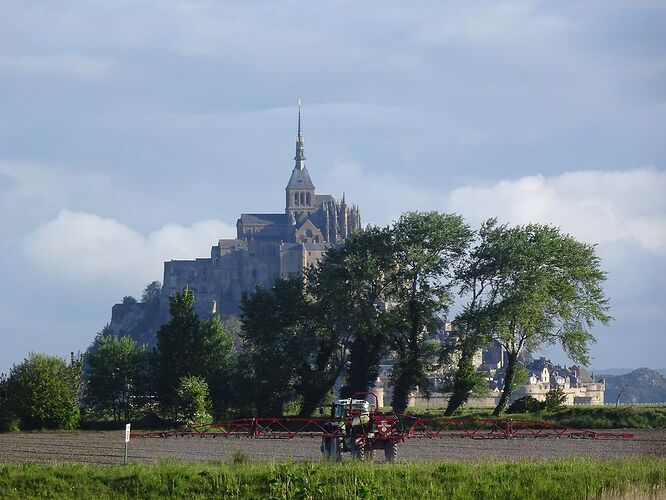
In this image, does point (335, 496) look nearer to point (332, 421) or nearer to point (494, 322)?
point (332, 421)

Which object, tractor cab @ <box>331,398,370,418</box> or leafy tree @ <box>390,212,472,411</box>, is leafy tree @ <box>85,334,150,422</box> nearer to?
leafy tree @ <box>390,212,472,411</box>

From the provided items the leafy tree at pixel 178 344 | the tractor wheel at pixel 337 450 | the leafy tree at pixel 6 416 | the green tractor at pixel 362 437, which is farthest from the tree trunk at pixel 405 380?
the tractor wheel at pixel 337 450

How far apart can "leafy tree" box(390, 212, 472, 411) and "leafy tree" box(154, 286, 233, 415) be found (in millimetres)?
11401

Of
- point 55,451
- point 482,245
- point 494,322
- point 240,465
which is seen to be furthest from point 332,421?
point 482,245

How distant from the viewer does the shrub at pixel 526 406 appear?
A: 65.9m

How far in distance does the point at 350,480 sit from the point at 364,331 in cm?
3922

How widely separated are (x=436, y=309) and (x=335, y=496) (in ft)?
135

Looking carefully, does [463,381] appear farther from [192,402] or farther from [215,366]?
[192,402]

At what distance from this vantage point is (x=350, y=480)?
3152 cm

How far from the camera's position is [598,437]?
48844mm

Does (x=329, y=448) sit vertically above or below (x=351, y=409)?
below

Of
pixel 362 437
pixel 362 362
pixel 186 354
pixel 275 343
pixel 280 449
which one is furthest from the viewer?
pixel 275 343

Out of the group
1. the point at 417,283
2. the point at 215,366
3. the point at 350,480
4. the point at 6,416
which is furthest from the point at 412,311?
the point at 350,480

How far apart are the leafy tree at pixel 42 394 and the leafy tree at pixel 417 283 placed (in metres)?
20.2
